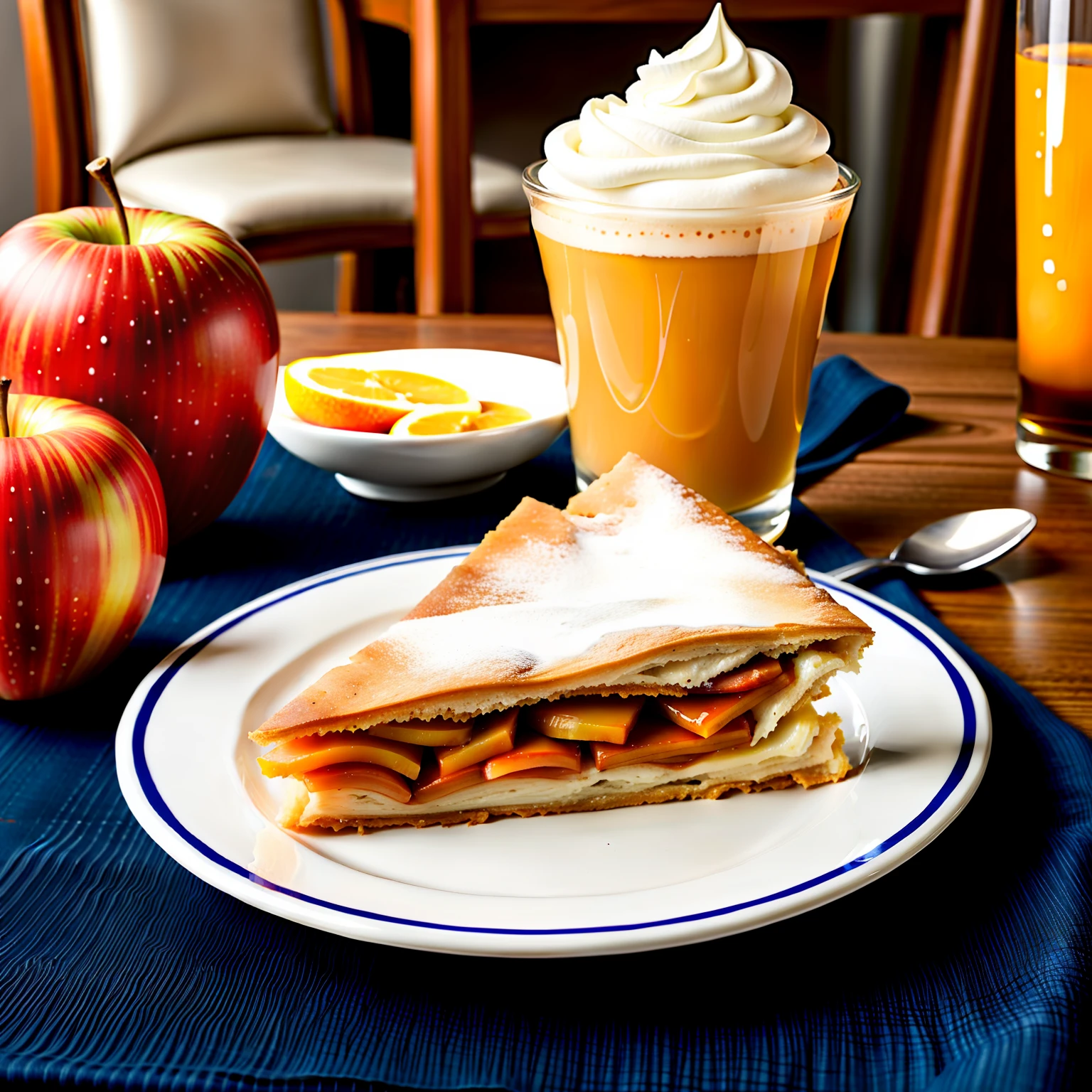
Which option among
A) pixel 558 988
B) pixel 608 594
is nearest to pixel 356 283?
pixel 608 594

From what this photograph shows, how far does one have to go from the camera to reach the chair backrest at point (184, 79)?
263cm

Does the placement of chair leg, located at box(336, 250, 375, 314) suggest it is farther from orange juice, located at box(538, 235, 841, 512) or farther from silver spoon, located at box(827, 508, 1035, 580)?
silver spoon, located at box(827, 508, 1035, 580)

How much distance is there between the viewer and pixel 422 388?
3.86ft

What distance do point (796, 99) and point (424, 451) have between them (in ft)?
8.85

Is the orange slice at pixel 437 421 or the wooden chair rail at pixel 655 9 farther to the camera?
the wooden chair rail at pixel 655 9

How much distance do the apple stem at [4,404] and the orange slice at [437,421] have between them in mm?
327

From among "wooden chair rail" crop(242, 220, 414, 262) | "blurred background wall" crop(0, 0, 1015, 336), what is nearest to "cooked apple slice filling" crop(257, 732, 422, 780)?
"wooden chair rail" crop(242, 220, 414, 262)

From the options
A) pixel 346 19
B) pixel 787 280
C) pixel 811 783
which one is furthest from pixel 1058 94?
pixel 346 19

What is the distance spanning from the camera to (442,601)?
796 millimetres

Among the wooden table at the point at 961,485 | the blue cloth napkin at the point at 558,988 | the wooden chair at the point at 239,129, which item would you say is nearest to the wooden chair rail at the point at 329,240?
the wooden chair at the point at 239,129

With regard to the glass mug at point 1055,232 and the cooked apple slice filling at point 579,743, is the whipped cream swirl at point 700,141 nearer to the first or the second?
the glass mug at point 1055,232

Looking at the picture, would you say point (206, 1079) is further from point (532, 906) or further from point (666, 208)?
point (666, 208)

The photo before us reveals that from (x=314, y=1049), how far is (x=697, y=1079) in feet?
0.56

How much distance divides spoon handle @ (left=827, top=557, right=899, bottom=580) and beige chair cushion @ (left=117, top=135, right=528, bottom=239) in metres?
1.95
